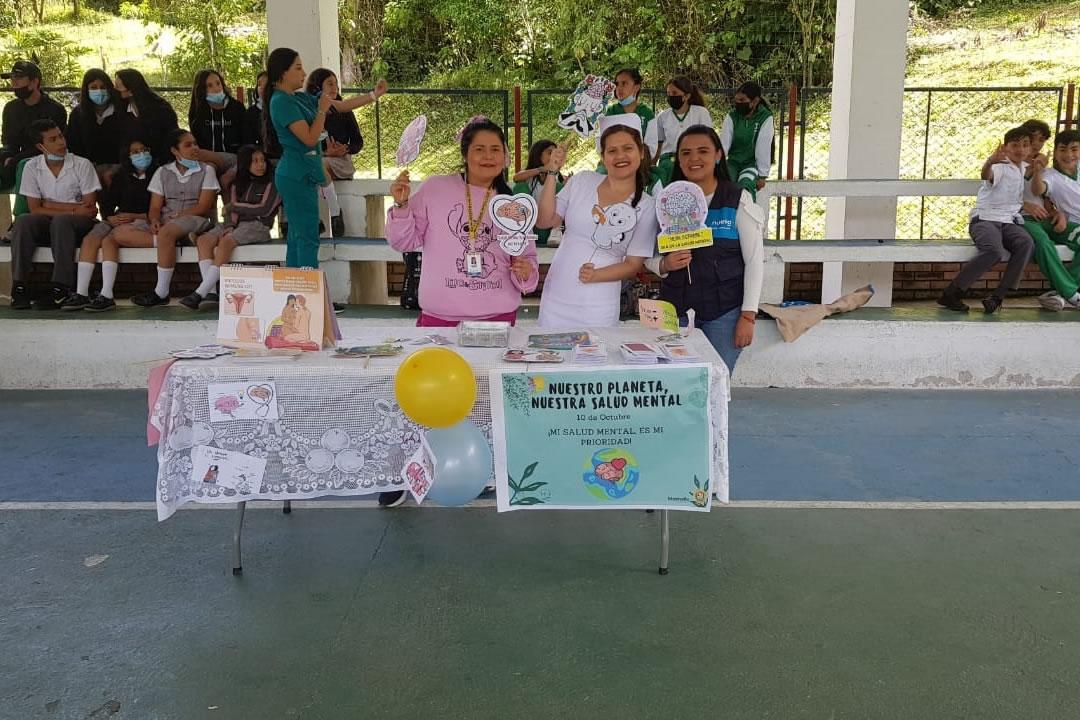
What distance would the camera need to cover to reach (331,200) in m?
6.84

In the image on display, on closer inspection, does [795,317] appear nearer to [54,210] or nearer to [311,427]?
[311,427]

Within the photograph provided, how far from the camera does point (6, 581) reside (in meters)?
3.34

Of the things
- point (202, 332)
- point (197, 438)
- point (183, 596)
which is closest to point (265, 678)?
point (183, 596)

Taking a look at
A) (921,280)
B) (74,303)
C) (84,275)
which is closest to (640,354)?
(74,303)

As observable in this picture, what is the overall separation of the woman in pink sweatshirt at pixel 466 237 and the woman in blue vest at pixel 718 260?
603 millimetres

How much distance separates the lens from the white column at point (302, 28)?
6918mm

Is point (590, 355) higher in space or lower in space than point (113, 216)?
lower

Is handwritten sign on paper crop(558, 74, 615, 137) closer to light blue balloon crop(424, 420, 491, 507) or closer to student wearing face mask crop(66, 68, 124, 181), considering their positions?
light blue balloon crop(424, 420, 491, 507)

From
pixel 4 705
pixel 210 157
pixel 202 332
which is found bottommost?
pixel 4 705

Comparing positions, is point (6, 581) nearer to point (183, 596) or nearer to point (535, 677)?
point (183, 596)

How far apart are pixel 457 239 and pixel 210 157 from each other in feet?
12.2

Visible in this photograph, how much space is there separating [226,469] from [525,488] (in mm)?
968

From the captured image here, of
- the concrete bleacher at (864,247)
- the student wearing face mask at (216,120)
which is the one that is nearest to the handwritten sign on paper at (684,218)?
the concrete bleacher at (864,247)

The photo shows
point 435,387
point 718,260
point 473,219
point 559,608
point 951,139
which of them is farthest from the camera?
point 951,139
